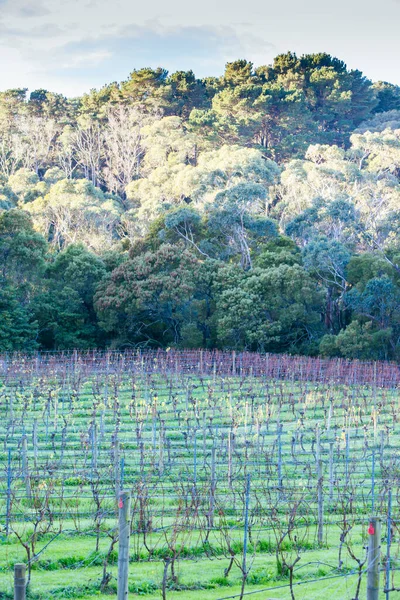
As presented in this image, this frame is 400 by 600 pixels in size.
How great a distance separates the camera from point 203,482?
1166cm

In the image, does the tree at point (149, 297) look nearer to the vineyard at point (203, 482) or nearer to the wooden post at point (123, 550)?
the vineyard at point (203, 482)

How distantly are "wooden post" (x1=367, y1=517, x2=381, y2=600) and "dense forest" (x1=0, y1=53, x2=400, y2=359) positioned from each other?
20661mm

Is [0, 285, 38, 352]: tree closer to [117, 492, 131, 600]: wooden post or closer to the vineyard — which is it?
the vineyard

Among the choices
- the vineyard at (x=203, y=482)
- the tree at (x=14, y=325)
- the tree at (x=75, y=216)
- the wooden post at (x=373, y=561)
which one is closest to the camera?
the wooden post at (x=373, y=561)

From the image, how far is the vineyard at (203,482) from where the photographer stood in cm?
803

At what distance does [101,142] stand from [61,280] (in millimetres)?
19607

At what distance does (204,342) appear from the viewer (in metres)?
28.7

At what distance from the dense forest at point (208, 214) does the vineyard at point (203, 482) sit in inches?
102

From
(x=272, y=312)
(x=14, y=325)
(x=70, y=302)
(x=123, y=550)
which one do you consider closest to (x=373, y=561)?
(x=123, y=550)

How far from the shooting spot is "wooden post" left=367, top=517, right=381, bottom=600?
17.0ft

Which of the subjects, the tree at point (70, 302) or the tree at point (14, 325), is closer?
the tree at point (14, 325)

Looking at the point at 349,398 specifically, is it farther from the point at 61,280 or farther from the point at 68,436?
the point at 61,280

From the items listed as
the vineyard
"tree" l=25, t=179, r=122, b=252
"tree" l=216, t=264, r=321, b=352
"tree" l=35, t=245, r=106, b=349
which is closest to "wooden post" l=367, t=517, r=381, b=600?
the vineyard

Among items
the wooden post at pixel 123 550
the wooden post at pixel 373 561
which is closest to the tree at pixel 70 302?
the wooden post at pixel 123 550
